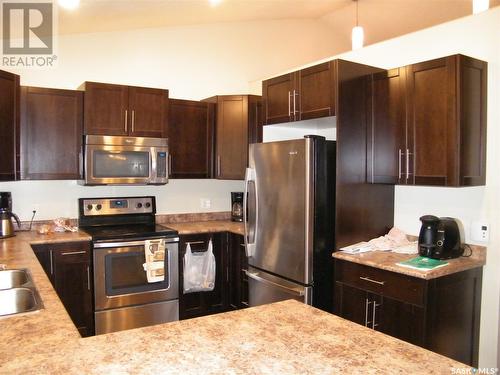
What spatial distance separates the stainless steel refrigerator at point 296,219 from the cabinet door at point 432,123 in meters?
0.57

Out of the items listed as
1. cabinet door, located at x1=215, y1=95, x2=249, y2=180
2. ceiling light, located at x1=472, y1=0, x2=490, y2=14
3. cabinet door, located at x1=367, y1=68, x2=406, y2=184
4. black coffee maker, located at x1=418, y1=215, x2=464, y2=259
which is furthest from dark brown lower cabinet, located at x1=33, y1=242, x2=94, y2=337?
ceiling light, located at x1=472, y1=0, x2=490, y2=14

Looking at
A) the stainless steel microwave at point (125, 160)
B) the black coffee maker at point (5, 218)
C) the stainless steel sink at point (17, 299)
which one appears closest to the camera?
the stainless steel sink at point (17, 299)

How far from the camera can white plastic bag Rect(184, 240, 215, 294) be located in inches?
148

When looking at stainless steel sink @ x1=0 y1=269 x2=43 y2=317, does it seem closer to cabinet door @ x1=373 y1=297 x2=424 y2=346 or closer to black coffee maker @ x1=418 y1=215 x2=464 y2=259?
cabinet door @ x1=373 y1=297 x2=424 y2=346

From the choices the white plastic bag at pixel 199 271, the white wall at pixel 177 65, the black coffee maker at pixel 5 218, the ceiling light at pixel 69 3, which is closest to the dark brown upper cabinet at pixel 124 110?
the white wall at pixel 177 65

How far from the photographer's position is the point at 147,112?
12.4 feet

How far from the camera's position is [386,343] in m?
1.28

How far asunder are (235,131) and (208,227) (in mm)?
979

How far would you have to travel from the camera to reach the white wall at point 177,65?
3.78 m

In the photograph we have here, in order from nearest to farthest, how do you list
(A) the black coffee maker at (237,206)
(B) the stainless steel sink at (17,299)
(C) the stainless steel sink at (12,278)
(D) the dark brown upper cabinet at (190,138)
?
(B) the stainless steel sink at (17,299) → (C) the stainless steel sink at (12,278) → (D) the dark brown upper cabinet at (190,138) → (A) the black coffee maker at (237,206)

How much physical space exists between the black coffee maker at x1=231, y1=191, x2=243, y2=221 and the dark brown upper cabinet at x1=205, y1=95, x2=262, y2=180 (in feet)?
0.97

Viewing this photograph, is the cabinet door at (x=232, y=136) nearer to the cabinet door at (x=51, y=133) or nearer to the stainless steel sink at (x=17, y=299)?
the cabinet door at (x=51, y=133)

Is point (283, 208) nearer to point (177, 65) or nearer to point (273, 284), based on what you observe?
point (273, 284)

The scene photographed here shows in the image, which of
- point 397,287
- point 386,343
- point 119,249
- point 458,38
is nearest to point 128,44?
point 119,249
